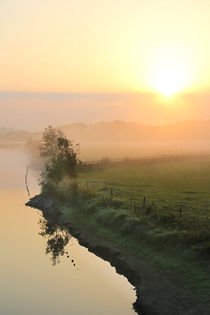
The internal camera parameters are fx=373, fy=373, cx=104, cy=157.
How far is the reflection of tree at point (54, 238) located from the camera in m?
42.9

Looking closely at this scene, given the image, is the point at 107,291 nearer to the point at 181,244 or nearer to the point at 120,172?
the point at 181,244

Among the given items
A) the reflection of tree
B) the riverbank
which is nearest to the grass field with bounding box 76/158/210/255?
the riverbank

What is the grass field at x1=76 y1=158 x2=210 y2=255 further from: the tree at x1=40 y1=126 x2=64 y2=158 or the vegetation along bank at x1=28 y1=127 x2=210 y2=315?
the tree at x1=40 y1=126 x2=64 y2=158

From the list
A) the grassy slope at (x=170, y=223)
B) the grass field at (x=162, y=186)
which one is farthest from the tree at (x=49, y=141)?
the grassy slope at (x=170, y=223)

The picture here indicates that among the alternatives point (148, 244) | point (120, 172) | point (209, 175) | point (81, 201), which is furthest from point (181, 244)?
point (120, 172)

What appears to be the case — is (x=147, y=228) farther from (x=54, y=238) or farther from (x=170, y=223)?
(x=54, y=238)

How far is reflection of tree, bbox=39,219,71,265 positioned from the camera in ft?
141

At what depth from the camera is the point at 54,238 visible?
48625mm

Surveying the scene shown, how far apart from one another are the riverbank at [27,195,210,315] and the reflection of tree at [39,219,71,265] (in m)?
1.24

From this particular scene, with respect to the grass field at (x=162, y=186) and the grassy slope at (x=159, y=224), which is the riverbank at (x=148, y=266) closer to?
the grassy slope at (x=159, y=224)

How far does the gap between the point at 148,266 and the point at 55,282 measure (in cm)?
867

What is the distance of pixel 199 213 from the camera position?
47.2 m

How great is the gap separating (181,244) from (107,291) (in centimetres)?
871

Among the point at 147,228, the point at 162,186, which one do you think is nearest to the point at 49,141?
the point at 162,186
